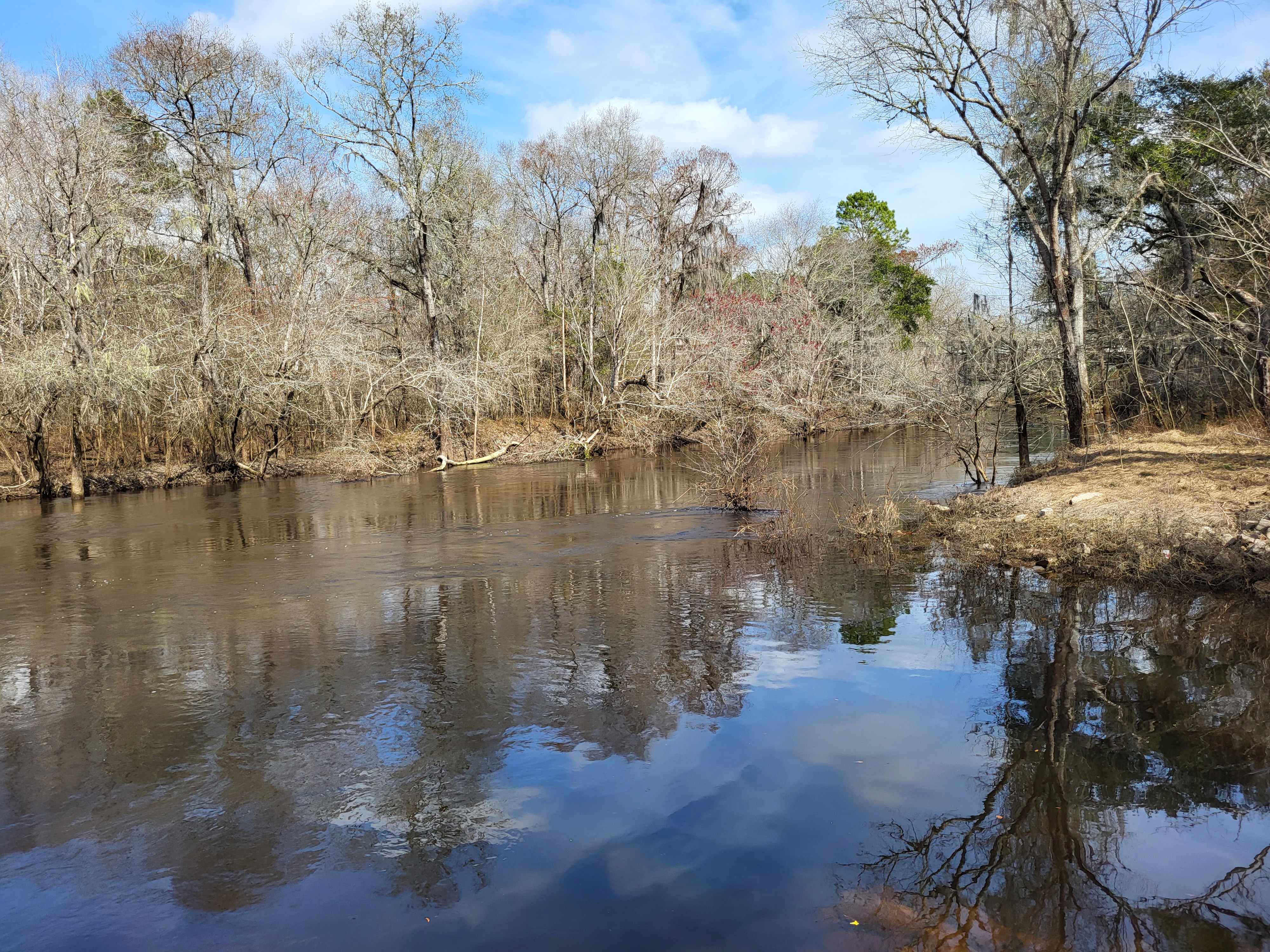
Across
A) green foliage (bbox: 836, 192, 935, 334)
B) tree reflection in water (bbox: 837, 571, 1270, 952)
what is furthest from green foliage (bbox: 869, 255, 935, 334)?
tree reflection in water (bbox: 837, 571, 1270, 952)

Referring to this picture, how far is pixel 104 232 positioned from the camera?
2500cm

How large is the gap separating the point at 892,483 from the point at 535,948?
63.7ft

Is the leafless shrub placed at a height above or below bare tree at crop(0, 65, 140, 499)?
below

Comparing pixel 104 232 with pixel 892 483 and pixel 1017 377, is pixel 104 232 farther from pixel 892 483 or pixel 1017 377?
pixel 1017 377

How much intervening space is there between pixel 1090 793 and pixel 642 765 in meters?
3.13

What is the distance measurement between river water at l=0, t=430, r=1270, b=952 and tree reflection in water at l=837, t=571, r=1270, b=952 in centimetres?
3

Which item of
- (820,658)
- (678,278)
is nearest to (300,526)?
(820,658)

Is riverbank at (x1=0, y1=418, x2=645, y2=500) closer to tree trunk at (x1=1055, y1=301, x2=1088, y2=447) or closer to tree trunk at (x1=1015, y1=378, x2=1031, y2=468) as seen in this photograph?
tree trunk at (x1=1015, y1=378, x2=1031, y2=468)

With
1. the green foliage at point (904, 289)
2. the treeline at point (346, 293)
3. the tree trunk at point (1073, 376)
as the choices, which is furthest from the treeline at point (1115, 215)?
the green foliage at point (904, 289)

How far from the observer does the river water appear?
4.80m

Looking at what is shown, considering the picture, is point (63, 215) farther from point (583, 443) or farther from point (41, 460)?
point (583, 443)

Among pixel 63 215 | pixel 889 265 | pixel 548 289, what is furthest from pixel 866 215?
pixel 63 215

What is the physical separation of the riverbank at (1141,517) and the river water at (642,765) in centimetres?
56

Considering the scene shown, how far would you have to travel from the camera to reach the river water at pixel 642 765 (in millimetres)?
4801
